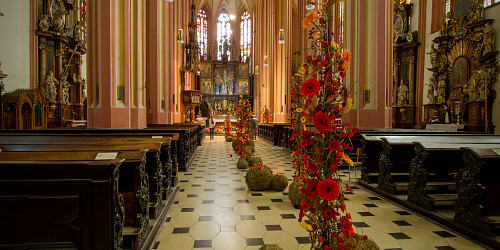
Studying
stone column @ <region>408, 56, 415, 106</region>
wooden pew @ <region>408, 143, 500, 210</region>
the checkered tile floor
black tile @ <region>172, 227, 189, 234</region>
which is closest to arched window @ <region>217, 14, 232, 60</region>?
stone column @ <region>408, 56, 415, 106</region>

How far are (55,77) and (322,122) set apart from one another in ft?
53.7

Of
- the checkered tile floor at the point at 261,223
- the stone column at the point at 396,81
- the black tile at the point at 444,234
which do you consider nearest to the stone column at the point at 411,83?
the stone column at the point at 396,81

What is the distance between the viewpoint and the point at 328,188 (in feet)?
4.75

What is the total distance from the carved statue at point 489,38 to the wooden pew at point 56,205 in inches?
549

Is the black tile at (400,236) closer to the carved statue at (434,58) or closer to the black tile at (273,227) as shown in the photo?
the black tile at (273,227)

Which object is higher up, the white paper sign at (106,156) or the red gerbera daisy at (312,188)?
the white paper sign at (106,156)

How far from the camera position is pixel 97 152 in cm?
262

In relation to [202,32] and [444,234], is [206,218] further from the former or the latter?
[202,32]

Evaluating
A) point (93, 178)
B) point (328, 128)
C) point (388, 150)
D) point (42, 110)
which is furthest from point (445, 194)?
point (42, 110)

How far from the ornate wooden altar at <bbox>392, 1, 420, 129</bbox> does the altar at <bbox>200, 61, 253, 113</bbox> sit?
16200mm

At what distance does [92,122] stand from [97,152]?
436 cm

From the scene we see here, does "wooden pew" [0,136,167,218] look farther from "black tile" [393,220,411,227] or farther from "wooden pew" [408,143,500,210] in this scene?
"wooden pew" [408,143,500,210]

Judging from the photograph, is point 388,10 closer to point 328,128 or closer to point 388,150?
point 388,150

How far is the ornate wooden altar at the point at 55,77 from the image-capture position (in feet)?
36.3
